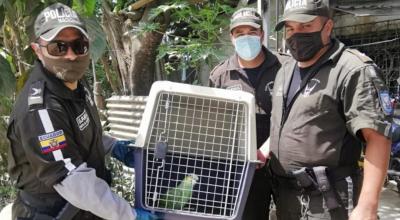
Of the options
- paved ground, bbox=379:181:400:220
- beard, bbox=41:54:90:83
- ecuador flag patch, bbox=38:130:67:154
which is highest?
beard, bbox=41:54:90:83

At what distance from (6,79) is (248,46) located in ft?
4.26

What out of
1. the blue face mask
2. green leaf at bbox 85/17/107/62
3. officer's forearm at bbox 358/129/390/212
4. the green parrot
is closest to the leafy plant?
the blue face mask

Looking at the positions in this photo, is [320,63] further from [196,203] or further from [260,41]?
Answer: [196,203]

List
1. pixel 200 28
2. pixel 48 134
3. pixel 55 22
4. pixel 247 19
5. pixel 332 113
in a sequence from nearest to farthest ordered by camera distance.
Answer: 1. pixel 48 134
2. pixel 55 22
3. pixel 332 113
4. pixel 247 19
5. pixel 200 28

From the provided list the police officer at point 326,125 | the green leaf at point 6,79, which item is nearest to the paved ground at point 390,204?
the police officer at point 326,125

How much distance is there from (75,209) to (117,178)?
5.21 feet

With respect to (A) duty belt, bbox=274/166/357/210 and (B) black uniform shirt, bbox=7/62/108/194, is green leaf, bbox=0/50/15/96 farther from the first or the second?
(A) duty belt, bbox=274/166/357/210

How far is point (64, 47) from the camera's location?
1.67 metres

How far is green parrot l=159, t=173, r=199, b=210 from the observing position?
1.76m

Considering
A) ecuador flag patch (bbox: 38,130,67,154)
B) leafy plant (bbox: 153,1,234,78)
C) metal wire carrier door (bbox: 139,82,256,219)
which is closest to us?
ecuador flag patch (bbox: 38,130,67,154)

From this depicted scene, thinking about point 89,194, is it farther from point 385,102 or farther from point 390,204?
point 390,204

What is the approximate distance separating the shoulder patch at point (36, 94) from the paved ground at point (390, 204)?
3.48 metres

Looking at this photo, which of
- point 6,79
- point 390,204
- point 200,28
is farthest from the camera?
point 390,204

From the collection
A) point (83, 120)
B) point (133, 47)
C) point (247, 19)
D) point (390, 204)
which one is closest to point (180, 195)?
point (83, 120)
